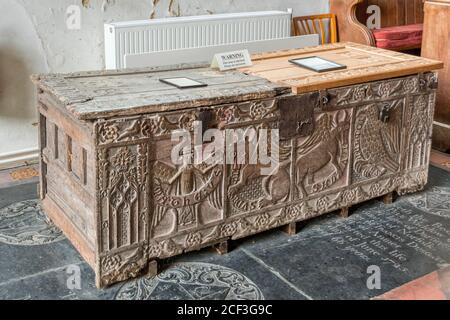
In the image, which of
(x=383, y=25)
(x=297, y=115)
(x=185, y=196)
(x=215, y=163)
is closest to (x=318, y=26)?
(x=383, y=25)

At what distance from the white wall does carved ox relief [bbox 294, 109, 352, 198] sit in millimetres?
1693

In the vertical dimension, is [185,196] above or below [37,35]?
below

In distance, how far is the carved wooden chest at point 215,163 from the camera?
2689 mm

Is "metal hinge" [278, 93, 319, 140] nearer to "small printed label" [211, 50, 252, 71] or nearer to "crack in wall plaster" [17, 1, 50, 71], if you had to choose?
"small printed label" [211, 50, 252, 71]

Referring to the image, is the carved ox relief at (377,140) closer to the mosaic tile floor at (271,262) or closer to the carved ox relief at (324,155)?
the carved ox relief at (324,155)

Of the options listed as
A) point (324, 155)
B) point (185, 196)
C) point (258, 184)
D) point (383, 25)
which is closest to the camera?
point (185, 196)

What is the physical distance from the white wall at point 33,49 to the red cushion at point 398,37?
1.81 metres

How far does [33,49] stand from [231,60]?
1349 mm

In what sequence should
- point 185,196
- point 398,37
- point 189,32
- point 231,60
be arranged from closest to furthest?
point 185,196 < point 231,60 < point 189,32 < point 398,37

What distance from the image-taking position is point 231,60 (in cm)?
343

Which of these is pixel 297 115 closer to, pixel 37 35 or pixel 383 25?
pixel 37 35

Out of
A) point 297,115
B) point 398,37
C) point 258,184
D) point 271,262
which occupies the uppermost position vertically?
point 398,37

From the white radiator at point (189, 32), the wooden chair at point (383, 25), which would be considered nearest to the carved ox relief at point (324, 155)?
the white radiator at point (189, 32)

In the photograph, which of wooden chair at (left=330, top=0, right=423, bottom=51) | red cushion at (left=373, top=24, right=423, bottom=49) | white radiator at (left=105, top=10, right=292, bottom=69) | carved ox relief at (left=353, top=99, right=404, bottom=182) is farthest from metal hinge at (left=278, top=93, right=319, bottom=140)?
red cushion at (left=373, top=24, right=423, bottom=49)
